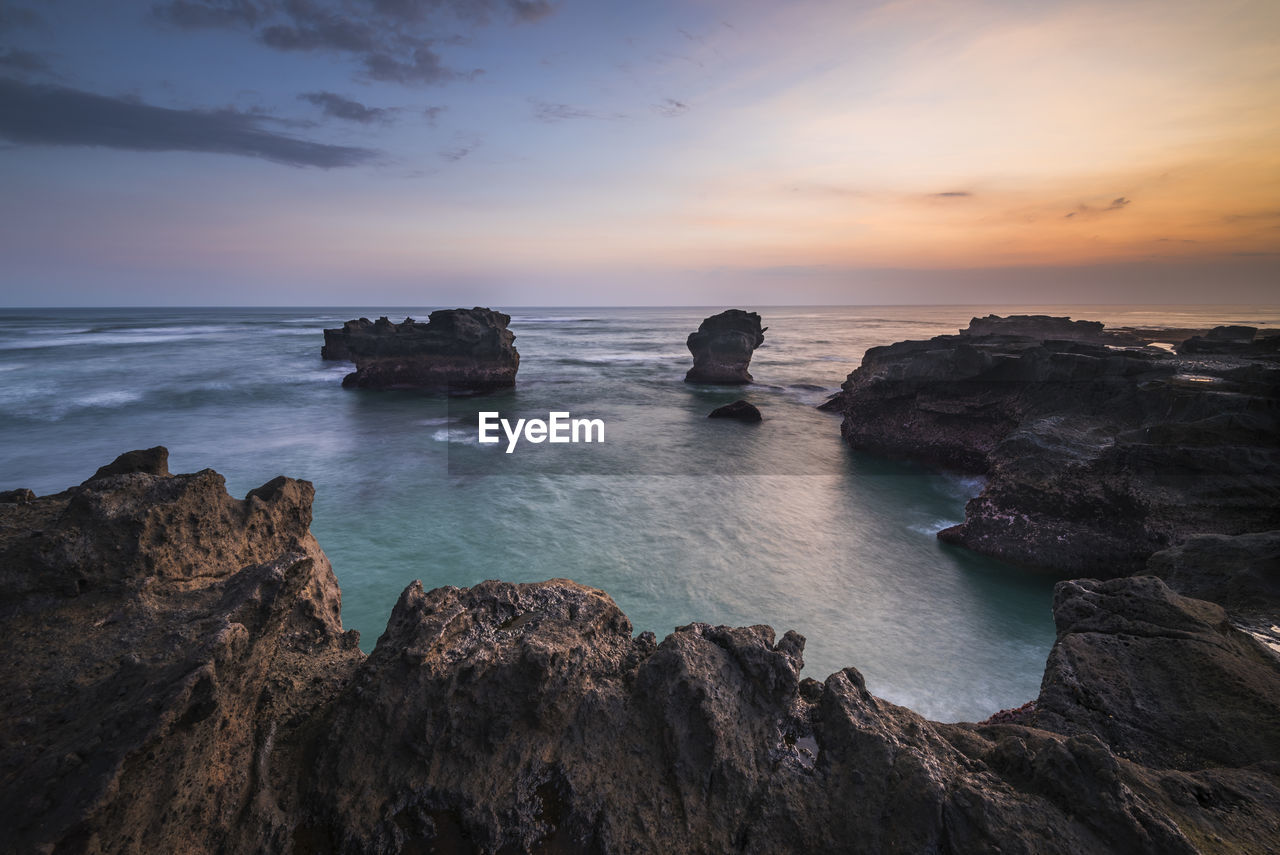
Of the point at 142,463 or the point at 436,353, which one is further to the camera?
the point at 436,353

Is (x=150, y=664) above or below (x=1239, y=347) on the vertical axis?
below

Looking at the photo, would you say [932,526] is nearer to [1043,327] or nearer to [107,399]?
[1043,327]

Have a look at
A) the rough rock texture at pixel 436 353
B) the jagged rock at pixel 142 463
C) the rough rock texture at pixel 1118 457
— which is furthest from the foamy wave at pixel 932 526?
the rough rock texture at pixel 436 353

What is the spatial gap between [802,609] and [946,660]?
2.44 meters

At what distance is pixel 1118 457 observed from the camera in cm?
1055

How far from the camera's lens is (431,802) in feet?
10.1

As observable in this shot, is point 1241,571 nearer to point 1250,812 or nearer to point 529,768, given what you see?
point 1250,812

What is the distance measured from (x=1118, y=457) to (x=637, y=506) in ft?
35.7

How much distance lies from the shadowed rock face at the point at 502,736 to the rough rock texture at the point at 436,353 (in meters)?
28.9

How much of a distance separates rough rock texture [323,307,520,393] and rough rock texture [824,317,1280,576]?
84.6ft

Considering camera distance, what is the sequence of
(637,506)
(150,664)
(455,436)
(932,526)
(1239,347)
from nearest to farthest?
(150,664), (932,526), (637,506), (1239,347), (455,436)

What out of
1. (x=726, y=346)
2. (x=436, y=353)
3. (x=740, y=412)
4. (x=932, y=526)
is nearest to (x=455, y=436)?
(x=436, y=353)

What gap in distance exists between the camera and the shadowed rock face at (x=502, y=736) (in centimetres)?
279

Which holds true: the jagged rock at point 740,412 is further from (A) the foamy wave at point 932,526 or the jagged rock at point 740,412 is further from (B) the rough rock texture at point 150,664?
(B) the rough rock texture at point 150,664
